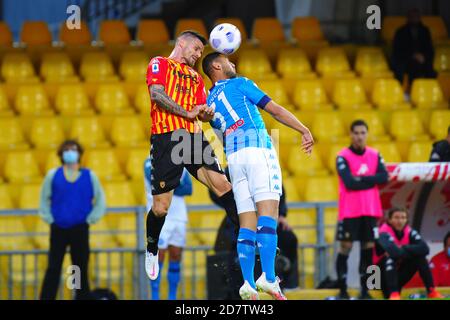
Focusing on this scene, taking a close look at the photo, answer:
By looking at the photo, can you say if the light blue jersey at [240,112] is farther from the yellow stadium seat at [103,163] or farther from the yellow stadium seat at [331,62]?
the yellow stadium seat at [331,62]

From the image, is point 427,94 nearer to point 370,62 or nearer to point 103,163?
point 370,62

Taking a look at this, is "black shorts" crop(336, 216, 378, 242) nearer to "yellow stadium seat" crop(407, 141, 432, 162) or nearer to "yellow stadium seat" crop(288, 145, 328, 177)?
"yellow stadium seat" crop(288, 145, 328, 177)

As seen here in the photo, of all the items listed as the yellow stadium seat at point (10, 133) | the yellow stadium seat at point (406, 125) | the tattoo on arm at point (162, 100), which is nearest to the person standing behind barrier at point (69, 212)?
the yellow stadium seat at point (10, 133)

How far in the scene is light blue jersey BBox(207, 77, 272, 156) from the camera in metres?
10.4

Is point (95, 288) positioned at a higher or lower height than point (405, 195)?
lower

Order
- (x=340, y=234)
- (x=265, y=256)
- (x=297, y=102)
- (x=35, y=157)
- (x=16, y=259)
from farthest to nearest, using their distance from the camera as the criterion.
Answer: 1. (x=297, y=102)
2. (x=35, y=157)
3. (x=16, y=259)
4. (x=340, y=234)
5. (x=265, y=256)

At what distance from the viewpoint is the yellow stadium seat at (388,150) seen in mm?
16688

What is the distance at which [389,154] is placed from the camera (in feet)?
54.9

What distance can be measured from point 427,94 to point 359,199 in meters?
4.61

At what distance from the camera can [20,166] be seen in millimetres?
16359

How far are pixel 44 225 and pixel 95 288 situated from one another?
1172 millimetres
